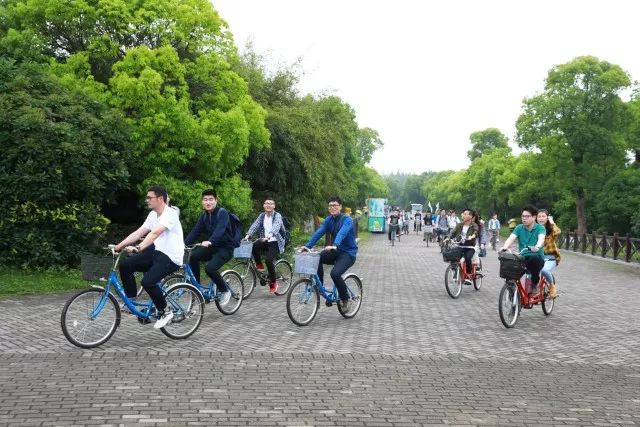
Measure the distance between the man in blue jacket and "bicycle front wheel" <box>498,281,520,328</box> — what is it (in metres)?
2.13

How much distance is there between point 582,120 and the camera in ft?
145

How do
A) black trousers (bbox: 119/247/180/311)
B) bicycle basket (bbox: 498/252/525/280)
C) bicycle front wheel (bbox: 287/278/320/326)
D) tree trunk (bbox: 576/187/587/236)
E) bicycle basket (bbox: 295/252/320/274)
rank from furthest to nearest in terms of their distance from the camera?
tree trunk (bbox: 576/187/587/236)
bicycle basket (bbox: 498/252/525/280)
bicycle front wheel (bbox: 287/278/320/326)
bicycle basket (bbox: 295/252/320/274)
black trousers (bbox: 119/247/180/311)

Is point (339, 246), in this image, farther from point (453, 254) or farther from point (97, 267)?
point (453, 254)

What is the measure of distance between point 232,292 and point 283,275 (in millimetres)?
2627

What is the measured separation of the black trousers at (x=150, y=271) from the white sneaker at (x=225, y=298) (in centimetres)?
212

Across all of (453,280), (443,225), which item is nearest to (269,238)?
(453,280)

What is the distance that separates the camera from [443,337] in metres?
8.63

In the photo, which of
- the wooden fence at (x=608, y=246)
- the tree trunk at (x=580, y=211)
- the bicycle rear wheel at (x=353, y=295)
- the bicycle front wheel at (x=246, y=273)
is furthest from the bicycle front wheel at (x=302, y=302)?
the tree trunk at (x=580, y=211)

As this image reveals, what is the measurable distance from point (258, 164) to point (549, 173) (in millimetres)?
32789

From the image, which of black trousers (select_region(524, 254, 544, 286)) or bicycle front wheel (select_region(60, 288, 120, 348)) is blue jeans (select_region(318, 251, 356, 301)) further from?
bicycle front wheel (select_region(60, 288, 120, 348))

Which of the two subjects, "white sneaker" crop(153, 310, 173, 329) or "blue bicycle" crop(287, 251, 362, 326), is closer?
"white sneaker" crop(153, 310, 173, 329)

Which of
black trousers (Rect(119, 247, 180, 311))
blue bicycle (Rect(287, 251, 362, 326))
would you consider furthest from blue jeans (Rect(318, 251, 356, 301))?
black trousers (Rect(119, 247, 180, 311))

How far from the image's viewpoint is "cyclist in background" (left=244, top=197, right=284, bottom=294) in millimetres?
11820

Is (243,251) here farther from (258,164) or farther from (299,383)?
(258,164)
